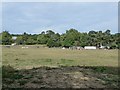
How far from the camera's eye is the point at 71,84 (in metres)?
9.38

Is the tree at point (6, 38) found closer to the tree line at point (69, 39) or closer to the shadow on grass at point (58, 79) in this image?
the tree line at point (69, 39)

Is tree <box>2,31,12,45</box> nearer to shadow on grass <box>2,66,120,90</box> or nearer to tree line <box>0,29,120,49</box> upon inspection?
tree line <box>0,29,120,49</box>

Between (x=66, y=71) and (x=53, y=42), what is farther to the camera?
(x=53, y=42)

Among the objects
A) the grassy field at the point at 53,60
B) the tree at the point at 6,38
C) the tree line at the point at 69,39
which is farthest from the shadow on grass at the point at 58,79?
the tree line at the point at 69,39

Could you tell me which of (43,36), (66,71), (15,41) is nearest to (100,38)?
(43,36)

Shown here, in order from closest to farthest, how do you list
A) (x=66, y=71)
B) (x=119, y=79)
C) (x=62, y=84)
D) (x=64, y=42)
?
(x=62, y=84), (x=119, y=79), (x=66, y=71), (x=64, y=42)

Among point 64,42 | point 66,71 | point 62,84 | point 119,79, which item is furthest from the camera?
point 64,42

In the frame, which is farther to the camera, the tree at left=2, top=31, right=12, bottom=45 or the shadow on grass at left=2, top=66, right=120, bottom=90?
the tree at left=2, top=31, right=12, bottom=45

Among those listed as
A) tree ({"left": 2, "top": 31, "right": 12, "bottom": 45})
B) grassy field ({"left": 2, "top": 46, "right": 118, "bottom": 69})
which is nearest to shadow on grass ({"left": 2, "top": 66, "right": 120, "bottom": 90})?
grassy field ({"left": 2, "top": 46, "right": 118, "bottom": 69})

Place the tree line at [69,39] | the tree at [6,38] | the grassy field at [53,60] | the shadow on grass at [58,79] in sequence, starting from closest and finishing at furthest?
the shadow on grass at [58,79], the grassy field at [53,60], the tree at [6,38], the tree line at [69,39]

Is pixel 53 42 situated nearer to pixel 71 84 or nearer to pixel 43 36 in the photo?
pixel 43 36

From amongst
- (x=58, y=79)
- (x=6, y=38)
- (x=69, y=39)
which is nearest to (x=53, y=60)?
(x=58, y=79)

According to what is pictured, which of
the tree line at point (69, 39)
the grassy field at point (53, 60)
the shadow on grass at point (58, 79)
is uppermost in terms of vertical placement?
the tree line at point (69, 39)

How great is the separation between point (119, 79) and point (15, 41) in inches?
3876
